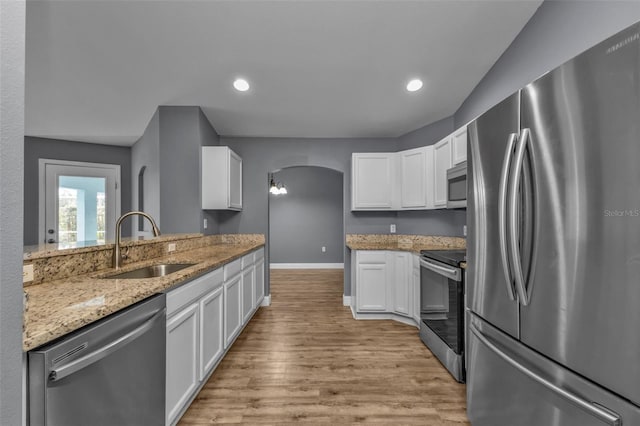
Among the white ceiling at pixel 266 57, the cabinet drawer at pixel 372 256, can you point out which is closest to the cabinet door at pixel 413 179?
the white ceiling at pixel 266 57

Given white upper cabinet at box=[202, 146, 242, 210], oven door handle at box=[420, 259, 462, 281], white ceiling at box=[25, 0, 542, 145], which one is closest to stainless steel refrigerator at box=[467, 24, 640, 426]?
oven door handle at box=[420, 259, 462, 281]

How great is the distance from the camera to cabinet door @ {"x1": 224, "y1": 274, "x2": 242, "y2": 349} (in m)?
2.40

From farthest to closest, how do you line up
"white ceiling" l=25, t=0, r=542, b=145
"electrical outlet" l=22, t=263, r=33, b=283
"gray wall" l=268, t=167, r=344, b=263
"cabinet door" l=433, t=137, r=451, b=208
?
"gray wall" l=268, t=167, r=344, b=263 < "cabinet door" l=433, t=137, r=451, b=208 < "white ceiling" l=25, t=0, r=542, b=145 < "electrical outlet" l=22, t=263, r=33, b=283

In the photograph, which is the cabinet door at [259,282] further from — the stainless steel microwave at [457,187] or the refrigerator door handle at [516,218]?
the refrigerator door handle at [516,218]

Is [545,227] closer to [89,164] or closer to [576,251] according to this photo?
[576,251]

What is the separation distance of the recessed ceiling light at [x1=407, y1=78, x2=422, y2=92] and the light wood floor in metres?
2.70

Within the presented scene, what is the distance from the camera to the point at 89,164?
4828 mm

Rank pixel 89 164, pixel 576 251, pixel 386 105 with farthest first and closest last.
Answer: pixel 89 164, pixel 386 105, pixel 576 251

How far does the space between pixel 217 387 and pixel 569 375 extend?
2.13 m

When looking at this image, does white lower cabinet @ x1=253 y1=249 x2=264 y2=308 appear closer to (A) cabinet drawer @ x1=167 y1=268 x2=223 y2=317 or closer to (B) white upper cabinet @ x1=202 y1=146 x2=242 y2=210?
(B) white upper cabinet @ x1=202 y1=146 x2=242 y2=210

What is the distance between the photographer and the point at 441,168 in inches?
121

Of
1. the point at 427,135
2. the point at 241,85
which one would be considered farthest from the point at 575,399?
the point at 427,135

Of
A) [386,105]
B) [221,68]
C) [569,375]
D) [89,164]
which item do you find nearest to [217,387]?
[569,375]

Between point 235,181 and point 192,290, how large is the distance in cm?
222
